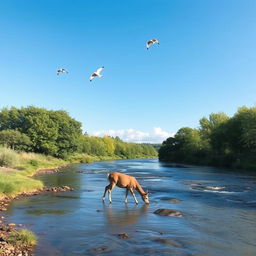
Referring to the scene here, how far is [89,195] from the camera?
27125 mm

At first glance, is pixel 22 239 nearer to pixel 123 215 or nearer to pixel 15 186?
pixel 123 215

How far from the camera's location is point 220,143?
94.1 m

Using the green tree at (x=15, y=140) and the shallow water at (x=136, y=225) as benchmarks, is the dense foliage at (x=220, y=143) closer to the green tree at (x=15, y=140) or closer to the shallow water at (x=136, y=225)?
the green tree at (x=15, y=140)

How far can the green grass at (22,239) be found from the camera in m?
12.2

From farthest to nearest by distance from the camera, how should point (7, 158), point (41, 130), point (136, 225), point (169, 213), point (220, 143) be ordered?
point (220, 143)
point (41, 130)
point (7, 158)
point (169, 213)
point (136, 225)

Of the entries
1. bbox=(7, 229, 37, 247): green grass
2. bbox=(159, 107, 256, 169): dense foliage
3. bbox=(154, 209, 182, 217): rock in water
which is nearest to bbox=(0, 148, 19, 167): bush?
bbox=(154, 209, 182, 217): rock in water

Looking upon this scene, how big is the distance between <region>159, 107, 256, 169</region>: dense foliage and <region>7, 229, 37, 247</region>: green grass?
60175mm

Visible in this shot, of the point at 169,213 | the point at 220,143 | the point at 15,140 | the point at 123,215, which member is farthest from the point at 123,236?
the point at 220,143

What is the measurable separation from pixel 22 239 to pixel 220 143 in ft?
285

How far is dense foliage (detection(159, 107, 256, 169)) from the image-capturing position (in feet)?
250

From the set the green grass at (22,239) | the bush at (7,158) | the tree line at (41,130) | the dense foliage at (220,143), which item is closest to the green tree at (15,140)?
the tree line at (41,130)

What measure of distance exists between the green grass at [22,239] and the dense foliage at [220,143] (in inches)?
2369

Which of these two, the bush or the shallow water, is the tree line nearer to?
the bush

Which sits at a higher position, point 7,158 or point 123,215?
point 7,158
